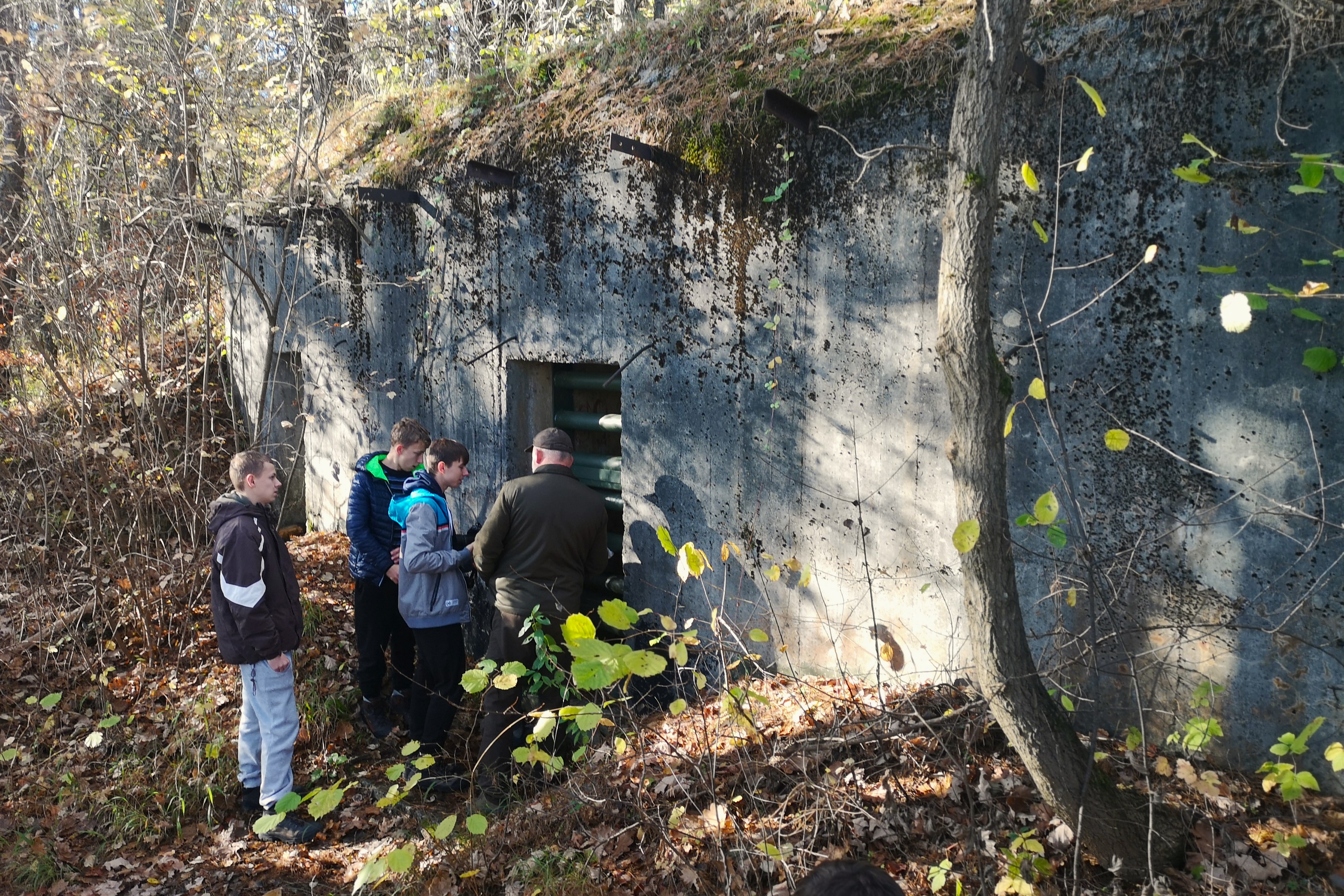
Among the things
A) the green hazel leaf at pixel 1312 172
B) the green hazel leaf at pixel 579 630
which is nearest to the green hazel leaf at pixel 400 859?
the green hazel leaf at pixel 579 630

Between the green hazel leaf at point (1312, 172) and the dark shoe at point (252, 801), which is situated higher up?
the green hazel leaf at point (1312, 172)

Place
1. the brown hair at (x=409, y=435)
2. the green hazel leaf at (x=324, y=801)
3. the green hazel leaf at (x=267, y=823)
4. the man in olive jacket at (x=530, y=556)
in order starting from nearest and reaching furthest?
the green hazel leaf at (x=324, y=801) → the green hazel leaf at (x=267, y=823) → the man in olive jacket at (x=530, y=556) → the brown hair at (x=409, y=435)

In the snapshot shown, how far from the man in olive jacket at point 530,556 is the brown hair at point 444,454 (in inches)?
20.6

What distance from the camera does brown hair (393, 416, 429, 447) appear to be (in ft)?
18.2

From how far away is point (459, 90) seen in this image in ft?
22.4

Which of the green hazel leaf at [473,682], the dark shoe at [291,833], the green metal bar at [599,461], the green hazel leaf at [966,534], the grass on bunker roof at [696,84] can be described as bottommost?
the dark shoe at [291,833]

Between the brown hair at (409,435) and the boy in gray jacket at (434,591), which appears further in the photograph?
the brown hair at (409,435)

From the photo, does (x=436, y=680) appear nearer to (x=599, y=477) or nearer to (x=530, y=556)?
(x=530, y=556)

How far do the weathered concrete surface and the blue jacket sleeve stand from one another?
0.91 metres

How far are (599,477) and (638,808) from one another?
96.8 inches

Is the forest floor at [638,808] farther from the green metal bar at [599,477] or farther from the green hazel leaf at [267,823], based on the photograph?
the green metal bar at [599,477]

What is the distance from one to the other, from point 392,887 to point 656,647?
7.10 feet

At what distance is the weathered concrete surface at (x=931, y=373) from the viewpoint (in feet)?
10.8

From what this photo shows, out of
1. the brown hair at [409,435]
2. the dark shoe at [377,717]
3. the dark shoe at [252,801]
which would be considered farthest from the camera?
the dark shoe at [377,717]
